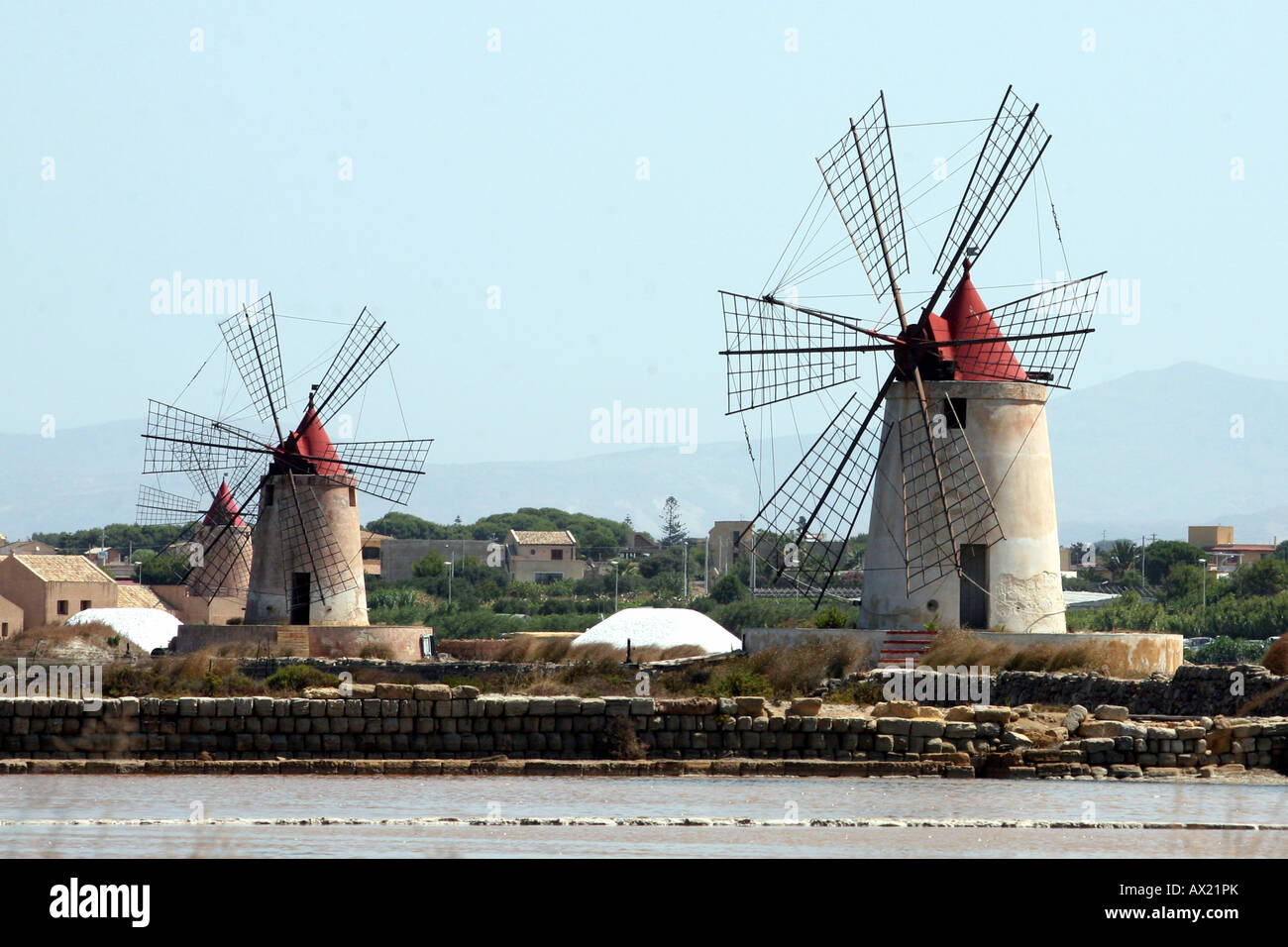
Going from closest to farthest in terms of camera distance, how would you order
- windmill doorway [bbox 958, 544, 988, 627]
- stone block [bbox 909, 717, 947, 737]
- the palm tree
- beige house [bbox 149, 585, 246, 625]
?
stone block [bbox 909, 717, 947, 737] → windmill doorway [bbox 958, 544, 988, 627] → beige house [bbox 149, 585, 246, 625] → the palm tree

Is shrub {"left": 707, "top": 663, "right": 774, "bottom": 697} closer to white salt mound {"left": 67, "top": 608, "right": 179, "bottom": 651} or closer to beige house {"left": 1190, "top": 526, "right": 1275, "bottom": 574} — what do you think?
white salt mound {"left": 67, "top": 608, "right": 179, "bottom": 651}

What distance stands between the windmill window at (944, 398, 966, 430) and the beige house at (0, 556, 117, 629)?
2805 centimetres

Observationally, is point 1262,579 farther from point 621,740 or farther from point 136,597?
point 621,740

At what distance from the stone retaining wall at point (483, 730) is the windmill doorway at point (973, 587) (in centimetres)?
595

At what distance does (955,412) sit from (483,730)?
26.5ft

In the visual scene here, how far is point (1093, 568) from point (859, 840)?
69698 mm

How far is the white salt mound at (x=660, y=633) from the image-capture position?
1206 inches

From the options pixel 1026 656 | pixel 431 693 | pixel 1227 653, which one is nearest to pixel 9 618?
pixel 1227 653

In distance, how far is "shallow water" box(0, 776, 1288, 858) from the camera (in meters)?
8.57

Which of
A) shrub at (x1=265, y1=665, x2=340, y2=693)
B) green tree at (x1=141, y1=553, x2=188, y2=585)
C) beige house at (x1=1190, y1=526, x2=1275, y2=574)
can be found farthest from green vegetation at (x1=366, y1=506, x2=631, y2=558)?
shrub at (x1=265, y1=665, x2=340, y2=693)

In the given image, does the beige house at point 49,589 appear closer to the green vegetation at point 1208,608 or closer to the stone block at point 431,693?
the green vegetation at point 1208,608

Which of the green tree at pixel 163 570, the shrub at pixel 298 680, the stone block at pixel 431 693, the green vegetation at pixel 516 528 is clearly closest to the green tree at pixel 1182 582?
the green tree at pixel 163 570
